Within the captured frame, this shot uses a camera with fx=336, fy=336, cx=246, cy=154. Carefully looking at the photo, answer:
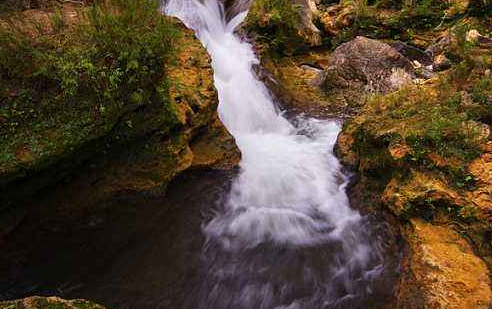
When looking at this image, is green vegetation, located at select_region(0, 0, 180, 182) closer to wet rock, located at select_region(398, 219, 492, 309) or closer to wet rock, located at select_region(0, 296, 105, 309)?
wet rock, located at select_region(0, 296, 105, 309)

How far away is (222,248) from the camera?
4.45 metres

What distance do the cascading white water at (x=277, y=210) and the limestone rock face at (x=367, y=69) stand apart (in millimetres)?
1834

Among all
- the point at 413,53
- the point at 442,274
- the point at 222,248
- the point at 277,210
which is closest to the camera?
the point at 442,274

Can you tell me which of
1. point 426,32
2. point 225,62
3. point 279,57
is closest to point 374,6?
point 426,32

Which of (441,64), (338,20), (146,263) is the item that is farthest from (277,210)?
(338,20)

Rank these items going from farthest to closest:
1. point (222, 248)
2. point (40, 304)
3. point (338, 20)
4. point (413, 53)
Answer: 1. point (338, 20)
2. point (413, 53)
3. point (222, 248)
4. point (40, 304)

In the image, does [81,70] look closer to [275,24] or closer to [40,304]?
[40,304]

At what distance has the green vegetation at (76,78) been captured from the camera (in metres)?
3.72

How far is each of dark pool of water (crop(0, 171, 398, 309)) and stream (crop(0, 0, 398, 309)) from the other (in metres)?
0.01

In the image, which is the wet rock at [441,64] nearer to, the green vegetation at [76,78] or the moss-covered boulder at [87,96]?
the moss-covered boulder at [87,96]

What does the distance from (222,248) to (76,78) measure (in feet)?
9.06

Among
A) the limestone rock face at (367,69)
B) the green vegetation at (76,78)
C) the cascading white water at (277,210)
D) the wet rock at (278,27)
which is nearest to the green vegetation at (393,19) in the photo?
the wet rock at (278,27)

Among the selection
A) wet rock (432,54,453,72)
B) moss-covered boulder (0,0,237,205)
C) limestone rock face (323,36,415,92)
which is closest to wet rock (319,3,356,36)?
limestone rock face (323,36,415,92)

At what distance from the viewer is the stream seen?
12.4 feet
